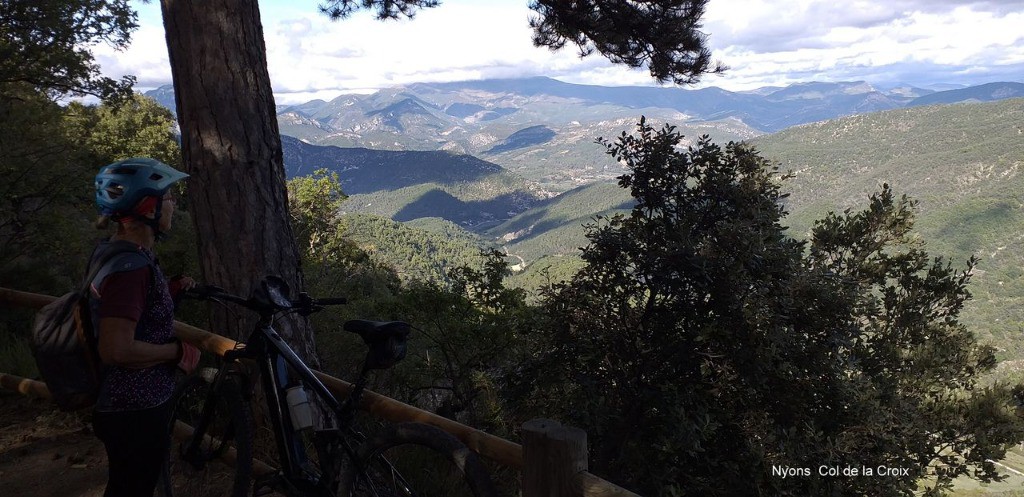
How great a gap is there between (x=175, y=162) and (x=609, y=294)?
80.5 feet

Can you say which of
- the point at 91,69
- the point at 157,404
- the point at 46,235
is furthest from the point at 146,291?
the point at 91,69

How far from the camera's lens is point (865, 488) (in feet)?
16.5

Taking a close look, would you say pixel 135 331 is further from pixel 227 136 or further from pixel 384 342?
pixel 227 136

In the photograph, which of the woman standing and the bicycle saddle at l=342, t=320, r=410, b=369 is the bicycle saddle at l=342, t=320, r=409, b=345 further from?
the woman standing

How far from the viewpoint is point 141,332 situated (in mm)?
2223

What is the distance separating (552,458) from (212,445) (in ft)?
7.51

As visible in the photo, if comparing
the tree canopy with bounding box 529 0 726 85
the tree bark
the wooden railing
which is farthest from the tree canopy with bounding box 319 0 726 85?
the wooden railing

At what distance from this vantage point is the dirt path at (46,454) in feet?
12.9

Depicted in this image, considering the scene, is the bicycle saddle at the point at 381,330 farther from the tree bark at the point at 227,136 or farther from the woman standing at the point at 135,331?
the tree bark at the point at 227,136

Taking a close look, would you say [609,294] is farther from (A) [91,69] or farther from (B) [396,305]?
(A) [91,69]

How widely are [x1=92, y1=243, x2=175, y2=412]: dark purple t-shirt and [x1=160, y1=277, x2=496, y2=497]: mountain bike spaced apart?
0.32 meters

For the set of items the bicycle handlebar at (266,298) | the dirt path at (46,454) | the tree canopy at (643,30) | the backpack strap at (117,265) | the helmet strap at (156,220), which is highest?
the tree canopy at (643,30)

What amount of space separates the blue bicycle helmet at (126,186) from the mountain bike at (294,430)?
54 cm

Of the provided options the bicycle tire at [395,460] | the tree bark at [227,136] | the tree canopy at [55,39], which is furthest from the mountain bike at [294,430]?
the tree canopy at [55,39]
